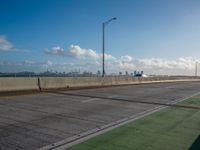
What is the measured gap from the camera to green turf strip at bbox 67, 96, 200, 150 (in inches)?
267

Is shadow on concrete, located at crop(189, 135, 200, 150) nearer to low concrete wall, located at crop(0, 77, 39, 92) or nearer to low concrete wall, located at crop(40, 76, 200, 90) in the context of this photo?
low concrete wall, located at crop(0, 77, 39, 92)

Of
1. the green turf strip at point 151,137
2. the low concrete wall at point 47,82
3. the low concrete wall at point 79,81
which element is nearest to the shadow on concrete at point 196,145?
the green turf strip at point 151,137

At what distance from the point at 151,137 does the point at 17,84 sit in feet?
45.3

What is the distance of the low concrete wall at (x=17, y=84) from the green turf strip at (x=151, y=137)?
35.9ft

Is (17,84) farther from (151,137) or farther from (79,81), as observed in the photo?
(151,137)

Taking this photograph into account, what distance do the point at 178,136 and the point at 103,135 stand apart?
86.3 inches

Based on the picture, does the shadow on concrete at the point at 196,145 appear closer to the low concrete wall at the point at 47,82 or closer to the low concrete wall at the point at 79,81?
the low concrete wall at the point at 47,82

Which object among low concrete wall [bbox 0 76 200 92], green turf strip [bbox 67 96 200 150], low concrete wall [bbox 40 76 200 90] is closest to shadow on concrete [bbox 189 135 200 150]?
green turf strip [bbox 67 96 200 150]

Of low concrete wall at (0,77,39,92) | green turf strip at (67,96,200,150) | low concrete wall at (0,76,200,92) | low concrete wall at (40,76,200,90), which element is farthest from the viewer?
low concrete wall at (40,76,200,90)

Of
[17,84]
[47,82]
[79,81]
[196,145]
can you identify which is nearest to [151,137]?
[196,145]

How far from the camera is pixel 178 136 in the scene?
8.07 meters

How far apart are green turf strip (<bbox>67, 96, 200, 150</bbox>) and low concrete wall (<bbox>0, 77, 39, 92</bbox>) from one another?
10954mm

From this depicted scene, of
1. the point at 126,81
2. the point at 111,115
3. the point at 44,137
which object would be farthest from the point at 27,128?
the point at 126,81

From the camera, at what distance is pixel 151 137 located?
778 centimetres
